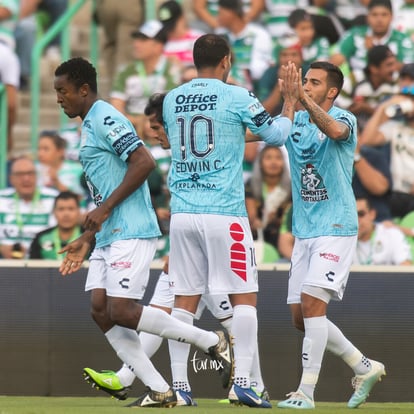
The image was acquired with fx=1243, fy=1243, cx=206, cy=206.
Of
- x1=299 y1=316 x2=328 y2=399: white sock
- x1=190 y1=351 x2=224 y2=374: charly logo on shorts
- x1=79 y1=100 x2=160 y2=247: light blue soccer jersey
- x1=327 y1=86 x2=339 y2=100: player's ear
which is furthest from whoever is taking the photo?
x1=190 y1=351 x2=224 y2=374: charly logo on shorts

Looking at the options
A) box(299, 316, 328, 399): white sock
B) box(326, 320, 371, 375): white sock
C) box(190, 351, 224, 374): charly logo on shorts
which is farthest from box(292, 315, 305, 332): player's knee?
box(190, 351, 224, 374): charly logo on shorts

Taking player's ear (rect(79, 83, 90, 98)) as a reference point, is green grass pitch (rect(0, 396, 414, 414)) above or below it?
below

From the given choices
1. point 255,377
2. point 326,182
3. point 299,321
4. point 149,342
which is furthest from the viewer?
point 149,342

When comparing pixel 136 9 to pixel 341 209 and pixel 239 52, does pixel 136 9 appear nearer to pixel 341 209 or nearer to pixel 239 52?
pixel 239 52

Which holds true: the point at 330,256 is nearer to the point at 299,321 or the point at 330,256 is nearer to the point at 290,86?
the point at 299,321

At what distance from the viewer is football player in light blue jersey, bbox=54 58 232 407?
7504mm

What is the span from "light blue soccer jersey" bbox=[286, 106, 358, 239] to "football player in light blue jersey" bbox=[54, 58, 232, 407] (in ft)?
3.52

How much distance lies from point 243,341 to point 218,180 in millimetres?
1035

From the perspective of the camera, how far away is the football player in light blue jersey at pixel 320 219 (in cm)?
809

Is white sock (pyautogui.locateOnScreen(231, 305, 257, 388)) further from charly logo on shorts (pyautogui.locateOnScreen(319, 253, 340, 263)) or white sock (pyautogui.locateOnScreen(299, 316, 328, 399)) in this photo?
charly logo on shorts (pyautogui.locateOnScreen(319, 253, 340, 263))

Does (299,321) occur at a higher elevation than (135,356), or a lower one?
higher

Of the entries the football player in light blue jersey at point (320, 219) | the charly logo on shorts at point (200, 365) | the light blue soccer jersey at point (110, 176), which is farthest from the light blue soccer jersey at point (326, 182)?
the charly logo on shorts at point (200, 365)

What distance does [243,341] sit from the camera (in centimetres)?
784

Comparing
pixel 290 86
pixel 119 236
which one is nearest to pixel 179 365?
pixel 119 236
